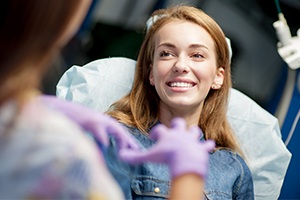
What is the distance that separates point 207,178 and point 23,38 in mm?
786

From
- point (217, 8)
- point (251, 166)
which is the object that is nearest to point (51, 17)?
point (251, 166)

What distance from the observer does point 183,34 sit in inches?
57.4

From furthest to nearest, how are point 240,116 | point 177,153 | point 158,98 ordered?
1. point 240,116
2. point 158,98
3. point 177,153

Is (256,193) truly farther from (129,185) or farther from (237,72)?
(237,72)

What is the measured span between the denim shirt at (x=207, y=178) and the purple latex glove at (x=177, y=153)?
0.85ft

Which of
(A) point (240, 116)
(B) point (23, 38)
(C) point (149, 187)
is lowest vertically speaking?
(C) point (149, 187)

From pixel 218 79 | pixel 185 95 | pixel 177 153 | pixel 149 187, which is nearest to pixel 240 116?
pixel 218 79

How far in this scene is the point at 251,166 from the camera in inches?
65.2

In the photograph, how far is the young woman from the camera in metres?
1.40

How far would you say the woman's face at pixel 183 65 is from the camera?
1.42m

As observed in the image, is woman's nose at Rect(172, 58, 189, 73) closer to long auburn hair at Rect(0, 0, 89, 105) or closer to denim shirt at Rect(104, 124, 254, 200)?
denim shirt at Rect(104, 124, 254, 200)

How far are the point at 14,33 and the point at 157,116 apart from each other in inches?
33.1

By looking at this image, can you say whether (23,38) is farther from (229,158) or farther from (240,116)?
(240,116)

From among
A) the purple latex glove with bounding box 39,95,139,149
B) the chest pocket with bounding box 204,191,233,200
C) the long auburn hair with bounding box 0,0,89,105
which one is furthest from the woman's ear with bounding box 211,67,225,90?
the long auburn hair with bounding box 0,0,89,105
